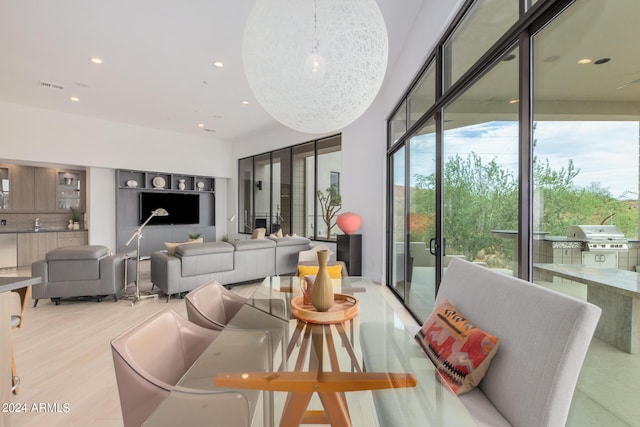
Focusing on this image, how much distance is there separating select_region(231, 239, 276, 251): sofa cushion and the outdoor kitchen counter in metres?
4.26

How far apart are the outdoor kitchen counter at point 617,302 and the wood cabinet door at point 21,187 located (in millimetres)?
9880

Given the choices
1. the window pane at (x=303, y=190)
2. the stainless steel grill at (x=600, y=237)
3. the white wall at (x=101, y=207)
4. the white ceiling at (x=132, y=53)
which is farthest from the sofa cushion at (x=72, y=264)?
the stainless steel grill at (x=600, y=237)

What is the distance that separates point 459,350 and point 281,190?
672cm

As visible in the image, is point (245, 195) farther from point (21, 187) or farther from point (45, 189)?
point (21, 187)

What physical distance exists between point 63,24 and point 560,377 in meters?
5.25

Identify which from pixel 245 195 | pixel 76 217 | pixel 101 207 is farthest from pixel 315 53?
pixel 76 217

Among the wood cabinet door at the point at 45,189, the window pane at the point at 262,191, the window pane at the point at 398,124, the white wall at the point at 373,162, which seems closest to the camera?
the white wall at the point at 373,162

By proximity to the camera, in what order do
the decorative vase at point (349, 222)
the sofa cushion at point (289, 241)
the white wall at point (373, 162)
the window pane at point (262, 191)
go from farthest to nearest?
the window pane at point (262, 191) → the sofa cushion at point (289, 241) → the decorative vase at point (349, 222) → the white wall at point (373, 162)

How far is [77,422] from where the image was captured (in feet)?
5.70

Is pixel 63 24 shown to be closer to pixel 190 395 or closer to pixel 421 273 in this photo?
pixel 190 395

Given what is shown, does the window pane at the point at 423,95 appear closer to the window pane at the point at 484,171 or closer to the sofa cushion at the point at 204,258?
the window pane at the point at 484,171

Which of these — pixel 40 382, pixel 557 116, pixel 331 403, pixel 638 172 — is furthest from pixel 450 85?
pixel 40 382

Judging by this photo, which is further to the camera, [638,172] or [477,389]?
[477,389]

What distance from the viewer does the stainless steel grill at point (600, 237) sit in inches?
43.3
